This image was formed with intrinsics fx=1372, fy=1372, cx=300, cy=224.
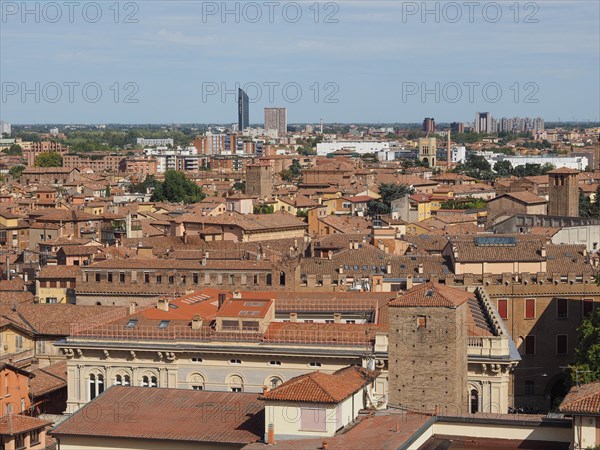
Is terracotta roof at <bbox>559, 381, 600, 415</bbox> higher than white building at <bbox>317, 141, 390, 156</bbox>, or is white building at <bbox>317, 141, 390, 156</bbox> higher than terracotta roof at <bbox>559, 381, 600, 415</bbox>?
terracotta roof at <bbox>559, 381, 600, 415</bbox>

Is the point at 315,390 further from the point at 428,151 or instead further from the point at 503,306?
the point at 428,151

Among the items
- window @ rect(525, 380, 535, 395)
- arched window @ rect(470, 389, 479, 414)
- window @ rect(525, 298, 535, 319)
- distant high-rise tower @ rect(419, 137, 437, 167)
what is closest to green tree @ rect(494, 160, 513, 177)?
distant high-rise tower @ rect(419, 137, 437, 167)

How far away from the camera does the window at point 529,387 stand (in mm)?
34253

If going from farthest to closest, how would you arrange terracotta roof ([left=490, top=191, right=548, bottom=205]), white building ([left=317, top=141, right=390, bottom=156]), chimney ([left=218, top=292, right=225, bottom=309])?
white building ([left=317, top=141, right=390, bottom=156]) < terracotta roof ([left=490, top=191, right=548, bottom=205]) < chimney ([left=218, top=292, right=225, bottom=309])

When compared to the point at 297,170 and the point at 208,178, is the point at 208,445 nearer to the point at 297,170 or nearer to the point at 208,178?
the point at 208,178

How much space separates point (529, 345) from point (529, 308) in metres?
1.05

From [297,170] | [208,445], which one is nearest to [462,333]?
[208,445]

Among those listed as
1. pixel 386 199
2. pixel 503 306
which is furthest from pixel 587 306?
pixel 386 199

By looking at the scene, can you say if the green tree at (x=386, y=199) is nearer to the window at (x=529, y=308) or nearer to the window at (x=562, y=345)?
the window at (x=529, y=308)

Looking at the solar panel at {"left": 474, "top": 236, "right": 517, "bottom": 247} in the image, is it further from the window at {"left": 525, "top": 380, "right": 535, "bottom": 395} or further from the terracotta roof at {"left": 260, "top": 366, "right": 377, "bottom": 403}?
the terracotta roof at {"left": 260, "top": 366, "right": 377, "bottom": 403}

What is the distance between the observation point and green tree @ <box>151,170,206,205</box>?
316 feet

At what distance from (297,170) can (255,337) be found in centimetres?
11303

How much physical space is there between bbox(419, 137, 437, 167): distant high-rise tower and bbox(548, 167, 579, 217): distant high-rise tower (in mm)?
83381

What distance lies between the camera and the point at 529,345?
116 ft
